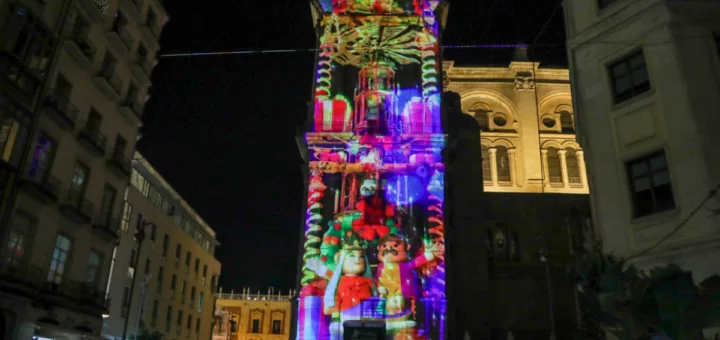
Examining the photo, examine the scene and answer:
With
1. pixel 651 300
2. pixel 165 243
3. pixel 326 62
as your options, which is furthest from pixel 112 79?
pixel 651 300

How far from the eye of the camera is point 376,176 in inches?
1372

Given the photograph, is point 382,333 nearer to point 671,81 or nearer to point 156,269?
point 671,81

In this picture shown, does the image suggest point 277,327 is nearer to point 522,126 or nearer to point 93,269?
point 522,126

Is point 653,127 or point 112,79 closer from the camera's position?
point 653,127

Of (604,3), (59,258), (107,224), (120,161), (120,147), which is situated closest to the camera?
(604,3)

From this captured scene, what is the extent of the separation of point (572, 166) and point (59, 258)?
42.8 m

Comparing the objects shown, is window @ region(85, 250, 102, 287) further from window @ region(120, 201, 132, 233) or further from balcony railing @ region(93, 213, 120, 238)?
window @ region(120, 201, 132, 233)

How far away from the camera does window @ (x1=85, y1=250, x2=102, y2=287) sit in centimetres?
2544

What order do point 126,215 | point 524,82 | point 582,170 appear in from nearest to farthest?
1. point 126,215
2. point 582,170
3. point 524,82

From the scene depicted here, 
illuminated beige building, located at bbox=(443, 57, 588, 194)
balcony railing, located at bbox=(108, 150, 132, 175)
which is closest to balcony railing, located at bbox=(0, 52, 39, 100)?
balcony railing, located at bbox=(108, 150, 132, 175)

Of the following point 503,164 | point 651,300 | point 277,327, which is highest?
point 503,164

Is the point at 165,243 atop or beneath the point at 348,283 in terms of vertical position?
atop

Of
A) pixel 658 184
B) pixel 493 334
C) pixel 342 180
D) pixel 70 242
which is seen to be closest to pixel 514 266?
pixel 493 334

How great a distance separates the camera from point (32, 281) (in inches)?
→ 819
